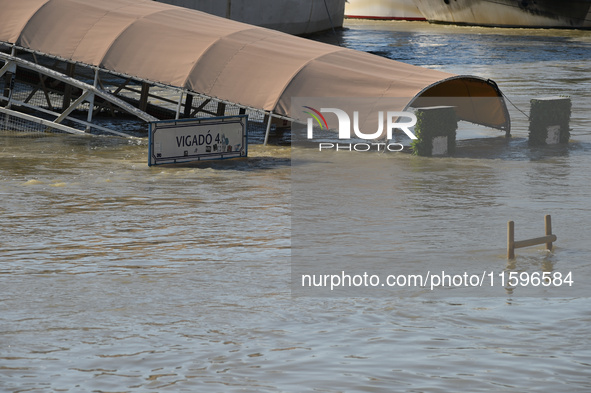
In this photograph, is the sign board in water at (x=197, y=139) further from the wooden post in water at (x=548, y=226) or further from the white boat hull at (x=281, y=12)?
the white boat hull at (x=281, y=12)

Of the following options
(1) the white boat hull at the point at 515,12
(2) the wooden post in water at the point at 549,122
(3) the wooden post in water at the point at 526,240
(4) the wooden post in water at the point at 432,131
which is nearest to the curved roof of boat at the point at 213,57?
(4) the wooden post in water at the point at 432,131

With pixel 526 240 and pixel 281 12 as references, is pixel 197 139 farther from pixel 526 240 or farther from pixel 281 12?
pixel 281 12

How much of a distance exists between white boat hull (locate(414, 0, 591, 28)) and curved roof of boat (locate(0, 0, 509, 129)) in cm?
7607

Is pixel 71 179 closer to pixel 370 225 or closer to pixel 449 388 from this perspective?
pixel 370 225

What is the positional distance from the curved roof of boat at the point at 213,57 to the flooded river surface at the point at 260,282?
3329 mm

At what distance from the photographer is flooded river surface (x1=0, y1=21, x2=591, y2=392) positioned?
14203 mm

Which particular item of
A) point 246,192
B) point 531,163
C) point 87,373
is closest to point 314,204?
point 246,192

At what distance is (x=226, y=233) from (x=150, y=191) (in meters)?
6.20

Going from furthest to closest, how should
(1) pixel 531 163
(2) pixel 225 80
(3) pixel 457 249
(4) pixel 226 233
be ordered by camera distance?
(2) pixel 225 80 < (1) pixel 531 163 < (4) pixel 226 233 < (3) pixel 457 249

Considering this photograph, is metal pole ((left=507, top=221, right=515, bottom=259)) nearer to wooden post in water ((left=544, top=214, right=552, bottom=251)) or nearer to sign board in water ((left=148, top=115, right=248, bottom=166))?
wooden post in water ((left=544, top=214, right=552, bottom=251))

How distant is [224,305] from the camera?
1722 cm

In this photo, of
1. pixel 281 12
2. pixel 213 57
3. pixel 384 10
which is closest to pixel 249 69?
pixel 213 57

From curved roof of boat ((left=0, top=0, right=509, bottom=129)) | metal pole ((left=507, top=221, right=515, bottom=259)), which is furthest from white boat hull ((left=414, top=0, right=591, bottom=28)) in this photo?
metal pole ((left=507, top=221, right=515, bottom=259))

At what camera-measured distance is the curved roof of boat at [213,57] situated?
1457 inches
